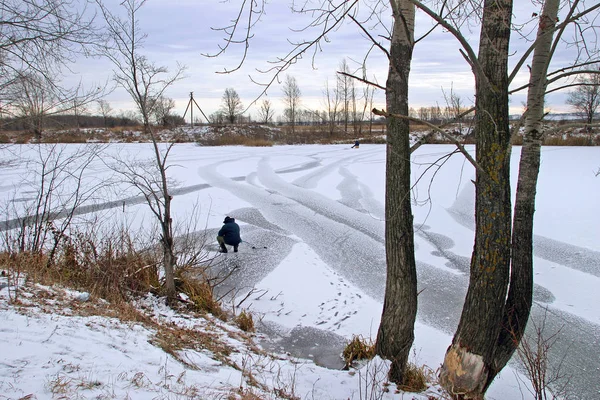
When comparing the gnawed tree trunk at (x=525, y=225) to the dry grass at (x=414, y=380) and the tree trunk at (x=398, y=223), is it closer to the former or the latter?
the dry grass at (x=414, y=380)

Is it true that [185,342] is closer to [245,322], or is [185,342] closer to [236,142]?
[245,322]

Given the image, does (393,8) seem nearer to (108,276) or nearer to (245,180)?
(108,276)

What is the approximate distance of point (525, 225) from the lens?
354cm

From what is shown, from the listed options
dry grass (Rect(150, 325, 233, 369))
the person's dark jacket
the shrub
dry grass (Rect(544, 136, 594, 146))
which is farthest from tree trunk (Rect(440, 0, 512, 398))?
dry grass (Rect(544, 136, 594, 146))

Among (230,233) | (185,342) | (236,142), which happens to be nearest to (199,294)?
(185,342)

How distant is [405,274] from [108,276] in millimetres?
3831

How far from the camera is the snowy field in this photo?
10.9 ft

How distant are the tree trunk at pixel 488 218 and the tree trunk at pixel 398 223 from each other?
46cm

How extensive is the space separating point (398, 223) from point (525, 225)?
1.07 meters

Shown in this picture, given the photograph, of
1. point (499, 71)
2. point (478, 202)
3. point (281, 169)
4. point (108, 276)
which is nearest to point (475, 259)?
point (478, 202)

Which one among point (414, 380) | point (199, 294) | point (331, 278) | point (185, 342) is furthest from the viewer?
point (331, 278)

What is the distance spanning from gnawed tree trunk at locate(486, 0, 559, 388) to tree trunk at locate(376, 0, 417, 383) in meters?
0.77

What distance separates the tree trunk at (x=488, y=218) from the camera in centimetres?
317

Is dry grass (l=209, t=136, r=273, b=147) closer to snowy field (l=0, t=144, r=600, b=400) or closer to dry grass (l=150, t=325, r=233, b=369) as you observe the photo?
snowy field (l=0, t=144, r=600, b=400)
